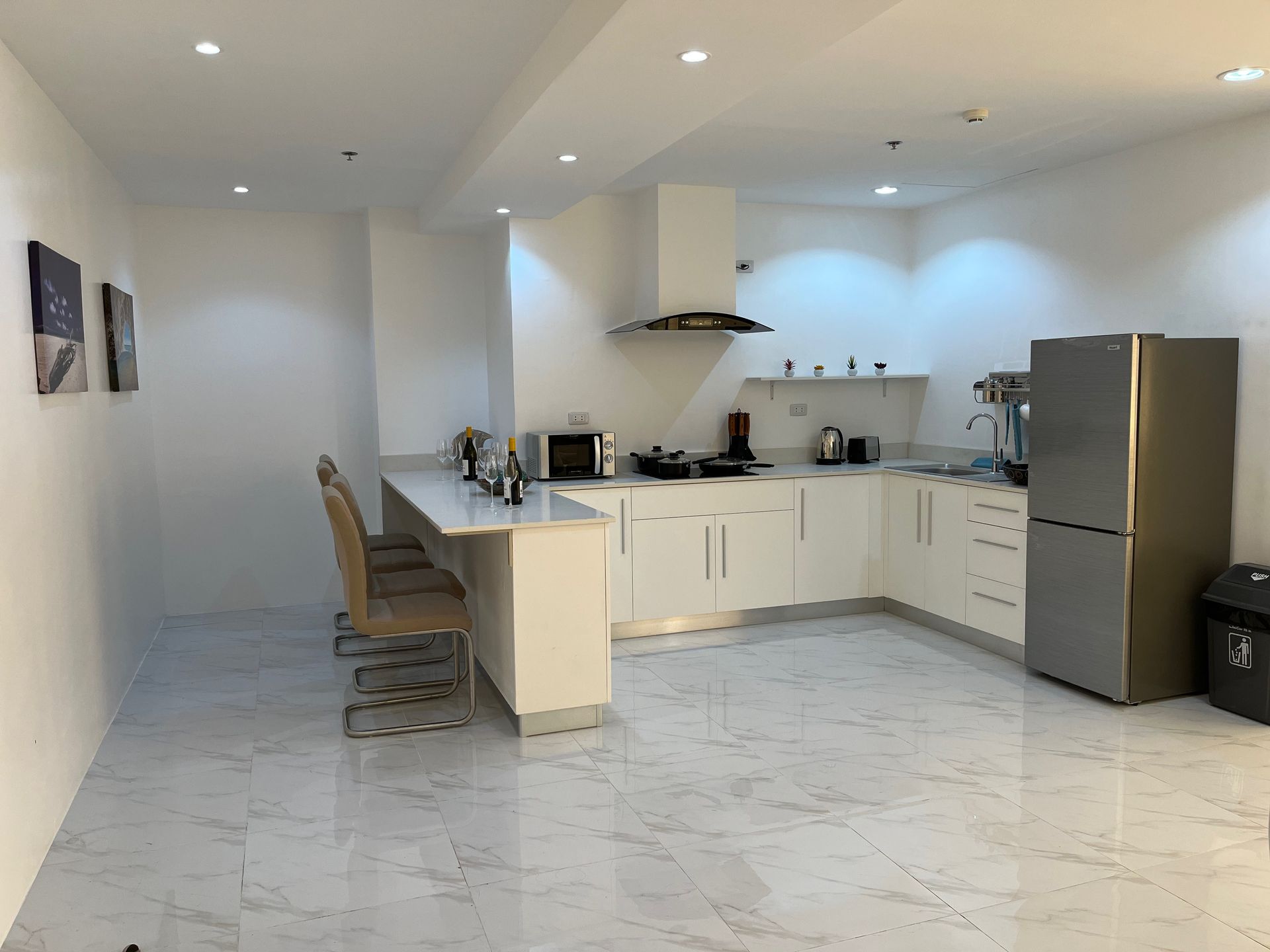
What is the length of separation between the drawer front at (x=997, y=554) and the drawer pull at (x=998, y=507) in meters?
0.09

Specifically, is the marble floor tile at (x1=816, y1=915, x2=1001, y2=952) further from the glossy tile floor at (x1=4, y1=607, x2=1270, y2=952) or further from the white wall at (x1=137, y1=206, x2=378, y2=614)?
the white wall at (x1=137, y1=206, x2=378, y2=614)

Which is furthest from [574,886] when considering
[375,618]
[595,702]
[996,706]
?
[996,706]

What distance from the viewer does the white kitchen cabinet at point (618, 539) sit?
15.7ft

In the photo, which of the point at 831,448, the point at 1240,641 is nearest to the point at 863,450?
the point at 831,448

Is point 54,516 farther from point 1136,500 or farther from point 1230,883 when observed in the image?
point 1136,500

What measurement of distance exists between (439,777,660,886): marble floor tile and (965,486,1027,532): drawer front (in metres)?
2.37

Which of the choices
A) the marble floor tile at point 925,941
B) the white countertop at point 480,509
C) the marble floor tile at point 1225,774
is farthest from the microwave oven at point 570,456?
the marble floor tile at point 925,941

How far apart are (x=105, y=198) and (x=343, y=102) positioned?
1.69 meters

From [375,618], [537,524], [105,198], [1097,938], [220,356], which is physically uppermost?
[105,198]

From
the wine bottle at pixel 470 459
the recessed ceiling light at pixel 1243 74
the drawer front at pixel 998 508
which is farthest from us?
the wine bottle at pixel 470 459

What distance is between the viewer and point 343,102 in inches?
133

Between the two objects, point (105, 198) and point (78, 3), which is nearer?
point (78, 3)

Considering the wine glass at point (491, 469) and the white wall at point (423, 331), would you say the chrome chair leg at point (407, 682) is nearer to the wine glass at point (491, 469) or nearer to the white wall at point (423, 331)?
the wine glass at point (491, 469)

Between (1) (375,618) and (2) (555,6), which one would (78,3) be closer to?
(2) (555,6)
